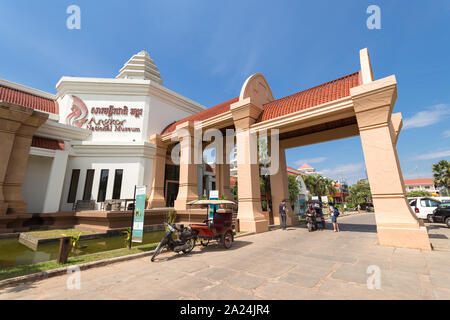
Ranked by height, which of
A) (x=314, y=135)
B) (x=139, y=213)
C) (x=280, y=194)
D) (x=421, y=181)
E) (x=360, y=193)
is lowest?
(x=139, y=213)

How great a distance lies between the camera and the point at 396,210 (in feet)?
23.7

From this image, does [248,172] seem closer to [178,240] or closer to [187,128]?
[178,240]

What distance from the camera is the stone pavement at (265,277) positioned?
3436 millimetres

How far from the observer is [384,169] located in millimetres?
7656

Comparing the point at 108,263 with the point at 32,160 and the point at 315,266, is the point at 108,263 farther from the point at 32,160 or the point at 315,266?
the point at 32,160

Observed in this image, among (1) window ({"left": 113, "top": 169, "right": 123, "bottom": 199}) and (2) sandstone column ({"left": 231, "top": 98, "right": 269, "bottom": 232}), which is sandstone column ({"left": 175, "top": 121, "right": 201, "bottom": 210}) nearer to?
(2) sandstone column ({"left": 231, "top": 98, "right": 269, "bottom": 232})

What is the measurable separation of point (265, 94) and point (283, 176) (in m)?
6.08

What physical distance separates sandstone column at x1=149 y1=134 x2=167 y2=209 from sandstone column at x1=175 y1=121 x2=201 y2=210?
2.88 meters

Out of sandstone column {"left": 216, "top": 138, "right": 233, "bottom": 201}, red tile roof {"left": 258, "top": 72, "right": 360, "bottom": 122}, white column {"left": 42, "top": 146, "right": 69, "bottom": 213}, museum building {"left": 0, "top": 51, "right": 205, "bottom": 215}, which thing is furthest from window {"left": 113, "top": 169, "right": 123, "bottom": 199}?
red tile roof {"left": 258, "top": 72, "right": 360, "bottom": 122}

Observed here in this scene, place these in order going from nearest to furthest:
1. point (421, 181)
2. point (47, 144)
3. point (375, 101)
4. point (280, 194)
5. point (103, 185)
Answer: point (375, 101), point (47, 144), point (280, 194), point (103, 185), point (421, 181)

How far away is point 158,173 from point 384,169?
50.9 feet

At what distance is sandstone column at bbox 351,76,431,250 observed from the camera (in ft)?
22.7

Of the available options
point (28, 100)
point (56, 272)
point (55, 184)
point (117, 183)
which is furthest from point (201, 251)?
point (28, 100)
